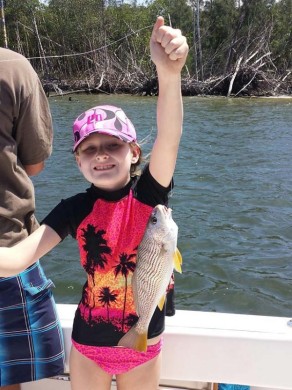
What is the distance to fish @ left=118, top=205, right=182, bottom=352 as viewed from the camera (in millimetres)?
1744

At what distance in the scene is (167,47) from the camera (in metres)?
1.73

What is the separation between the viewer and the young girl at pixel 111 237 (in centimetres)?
200

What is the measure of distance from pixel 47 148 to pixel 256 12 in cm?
4183

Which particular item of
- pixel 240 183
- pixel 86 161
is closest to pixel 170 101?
pixel 86 161

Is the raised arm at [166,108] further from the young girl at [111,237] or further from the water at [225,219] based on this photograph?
the water at [225,219]

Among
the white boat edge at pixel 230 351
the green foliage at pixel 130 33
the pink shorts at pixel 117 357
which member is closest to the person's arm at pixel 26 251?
the pink shorts at pixel 117 357

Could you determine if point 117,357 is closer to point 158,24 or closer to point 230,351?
point 230,351

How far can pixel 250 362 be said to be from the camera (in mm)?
2225

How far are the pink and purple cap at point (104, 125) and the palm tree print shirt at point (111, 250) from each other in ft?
0.61

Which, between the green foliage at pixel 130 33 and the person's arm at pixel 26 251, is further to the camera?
the green foliage at pixel 130 33

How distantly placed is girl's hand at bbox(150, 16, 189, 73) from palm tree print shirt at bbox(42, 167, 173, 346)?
0.45 meters

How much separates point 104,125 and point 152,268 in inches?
23.3

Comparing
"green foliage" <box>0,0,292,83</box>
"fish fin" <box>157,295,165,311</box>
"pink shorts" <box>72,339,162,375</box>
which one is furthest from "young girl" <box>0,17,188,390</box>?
"green foliage" <box>0,0,292,83</box>

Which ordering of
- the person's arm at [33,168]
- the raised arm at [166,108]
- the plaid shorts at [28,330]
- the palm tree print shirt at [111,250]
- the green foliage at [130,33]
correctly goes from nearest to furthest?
the raised arm at [166,108], the palm tree print shirt at [111,250], the plaid shorts at [28,330], the person's arm at [33,168], the green foliage at [130,33]
